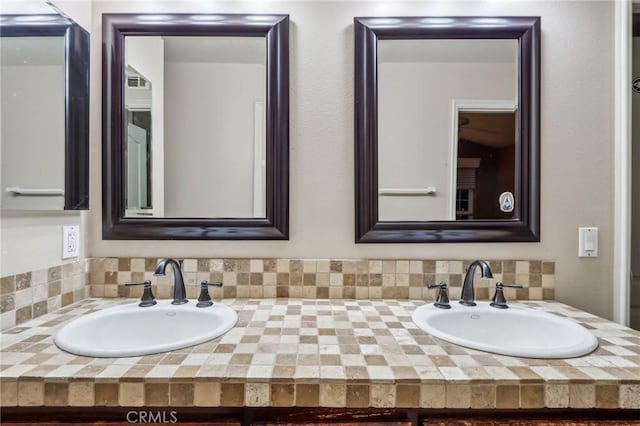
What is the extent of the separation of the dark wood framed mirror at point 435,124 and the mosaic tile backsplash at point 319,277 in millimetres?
115

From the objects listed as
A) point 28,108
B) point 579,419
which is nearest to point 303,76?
point 28,108

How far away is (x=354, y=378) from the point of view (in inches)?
26.8

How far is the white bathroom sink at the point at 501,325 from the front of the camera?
1.02m

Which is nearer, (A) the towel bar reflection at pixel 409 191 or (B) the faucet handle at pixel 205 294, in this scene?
(B) the faucet handle at pixel 205 294

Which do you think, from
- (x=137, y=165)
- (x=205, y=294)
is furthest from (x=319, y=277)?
(x=137, y=165)

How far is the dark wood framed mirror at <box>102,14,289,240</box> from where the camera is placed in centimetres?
126

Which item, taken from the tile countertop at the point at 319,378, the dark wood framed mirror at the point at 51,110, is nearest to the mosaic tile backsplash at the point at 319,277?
the dark wood framed mirror at the point at 51,110

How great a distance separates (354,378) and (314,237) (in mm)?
655

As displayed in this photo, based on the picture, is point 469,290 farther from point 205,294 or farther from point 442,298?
point 205,294

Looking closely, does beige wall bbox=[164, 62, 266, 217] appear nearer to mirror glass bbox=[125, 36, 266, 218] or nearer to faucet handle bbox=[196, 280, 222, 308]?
mirror glass bbox=[125, 36, 266, 218]

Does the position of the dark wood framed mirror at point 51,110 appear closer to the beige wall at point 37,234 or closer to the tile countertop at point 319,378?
the beige wall at point 37,234

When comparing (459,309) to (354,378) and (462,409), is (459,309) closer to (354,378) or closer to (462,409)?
(462,409)
